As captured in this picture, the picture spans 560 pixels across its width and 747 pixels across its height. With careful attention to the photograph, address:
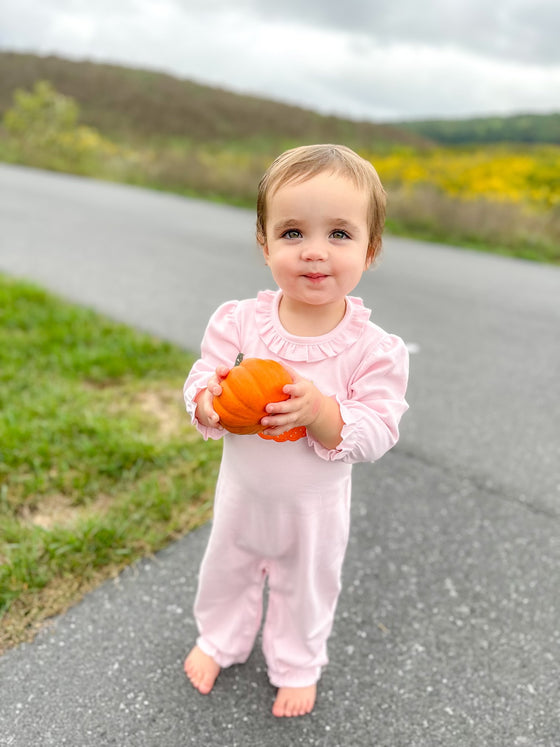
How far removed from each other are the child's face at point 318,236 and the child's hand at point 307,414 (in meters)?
0.19

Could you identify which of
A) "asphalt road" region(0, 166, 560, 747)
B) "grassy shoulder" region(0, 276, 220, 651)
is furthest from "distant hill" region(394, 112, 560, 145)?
"grassy shoulder" region(0, 276, 220, 651)

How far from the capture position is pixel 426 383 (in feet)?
12.9

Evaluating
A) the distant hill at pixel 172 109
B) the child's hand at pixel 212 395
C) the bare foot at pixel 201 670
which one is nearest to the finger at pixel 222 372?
the child's hand at pixel 212 395

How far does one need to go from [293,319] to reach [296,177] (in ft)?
1.07

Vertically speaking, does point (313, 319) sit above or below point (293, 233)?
below

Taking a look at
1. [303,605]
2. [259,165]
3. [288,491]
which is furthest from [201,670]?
[259,165]

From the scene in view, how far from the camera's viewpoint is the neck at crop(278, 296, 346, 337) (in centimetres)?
142

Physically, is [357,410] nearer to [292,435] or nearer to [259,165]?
[292,435]

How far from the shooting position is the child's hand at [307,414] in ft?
4.06

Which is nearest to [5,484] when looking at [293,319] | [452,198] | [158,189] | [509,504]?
[293,319]

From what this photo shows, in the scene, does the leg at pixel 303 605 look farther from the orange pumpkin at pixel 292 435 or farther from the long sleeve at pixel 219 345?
the long sleeve at pixel 219 345

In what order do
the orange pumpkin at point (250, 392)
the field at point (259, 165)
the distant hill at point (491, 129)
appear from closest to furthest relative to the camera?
the orange pumpkin at point (250, 392), the field at point (259, 165), the distant hill at point (491, 129)

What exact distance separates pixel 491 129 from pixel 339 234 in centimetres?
5325

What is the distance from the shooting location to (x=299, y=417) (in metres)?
1.26
